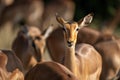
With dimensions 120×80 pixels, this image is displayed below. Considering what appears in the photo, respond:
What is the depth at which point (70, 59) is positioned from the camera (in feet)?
39.9

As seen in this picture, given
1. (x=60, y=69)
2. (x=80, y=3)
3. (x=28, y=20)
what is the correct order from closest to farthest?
(x=60, y=69)
(x=28, y=20)
(x=80, y=3)

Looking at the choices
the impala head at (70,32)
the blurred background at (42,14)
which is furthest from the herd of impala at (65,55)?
the blurred background at (42,14)

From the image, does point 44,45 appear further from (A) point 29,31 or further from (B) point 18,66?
(B) point 18,66

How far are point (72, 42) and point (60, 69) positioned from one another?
0.96m

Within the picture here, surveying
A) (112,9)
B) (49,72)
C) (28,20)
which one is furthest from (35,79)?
(112,9)

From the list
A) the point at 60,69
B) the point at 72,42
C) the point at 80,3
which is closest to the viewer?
the point at 60,69

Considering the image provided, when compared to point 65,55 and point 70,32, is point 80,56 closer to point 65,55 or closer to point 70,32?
point 65,55

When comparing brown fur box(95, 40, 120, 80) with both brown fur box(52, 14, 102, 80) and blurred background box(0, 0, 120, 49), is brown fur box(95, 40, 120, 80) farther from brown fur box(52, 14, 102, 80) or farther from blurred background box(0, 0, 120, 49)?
blurred background box(0, 0, 120, 49)

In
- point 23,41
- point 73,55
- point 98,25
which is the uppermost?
point 73,55

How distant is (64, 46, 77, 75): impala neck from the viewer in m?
12.1

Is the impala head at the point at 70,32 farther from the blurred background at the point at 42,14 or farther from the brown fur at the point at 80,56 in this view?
the blurred background at the point at 42,14

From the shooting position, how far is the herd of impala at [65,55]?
37.7ft

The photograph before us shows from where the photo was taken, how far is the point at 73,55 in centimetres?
1216

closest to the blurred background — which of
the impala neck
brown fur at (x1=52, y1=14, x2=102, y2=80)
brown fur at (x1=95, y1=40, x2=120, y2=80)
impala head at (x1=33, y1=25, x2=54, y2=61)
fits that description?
impala head at (x1=33, y1=25, x2=54, y2=61)
